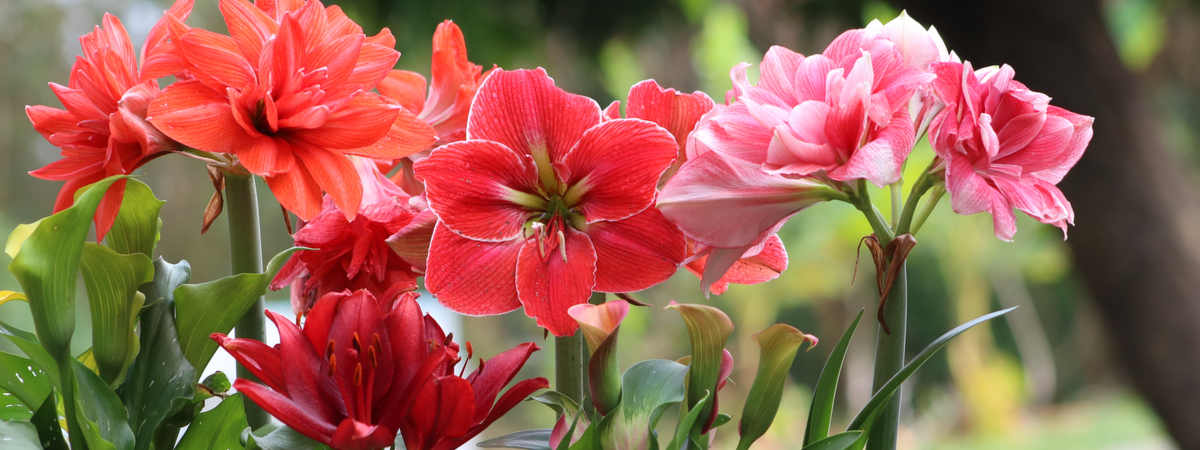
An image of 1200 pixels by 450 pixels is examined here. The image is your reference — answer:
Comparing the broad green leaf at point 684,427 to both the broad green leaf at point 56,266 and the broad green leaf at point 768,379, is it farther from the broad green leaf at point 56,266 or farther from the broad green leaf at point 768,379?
the broad green leaf at point 56,266

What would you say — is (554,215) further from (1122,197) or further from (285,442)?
(1122,197)

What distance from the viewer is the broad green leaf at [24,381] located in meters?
0.25

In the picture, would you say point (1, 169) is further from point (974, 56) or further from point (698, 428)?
point (698, 428)

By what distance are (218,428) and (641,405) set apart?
0.42 feet

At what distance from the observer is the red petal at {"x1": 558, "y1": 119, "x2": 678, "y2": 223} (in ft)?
0.81

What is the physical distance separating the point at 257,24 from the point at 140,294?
0.09m

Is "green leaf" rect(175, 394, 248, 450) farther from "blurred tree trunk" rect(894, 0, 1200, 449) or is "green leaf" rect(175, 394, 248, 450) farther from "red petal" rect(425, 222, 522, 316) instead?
"blurred tree trunk" rect(894, 0, 1200, 449)

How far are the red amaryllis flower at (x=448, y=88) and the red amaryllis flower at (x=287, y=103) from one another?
0.16ft

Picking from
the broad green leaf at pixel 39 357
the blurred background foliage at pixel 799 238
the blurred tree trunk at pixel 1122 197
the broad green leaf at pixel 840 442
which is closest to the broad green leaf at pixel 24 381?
the broad green leaf at pixel 39 357

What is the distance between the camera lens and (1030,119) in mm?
247

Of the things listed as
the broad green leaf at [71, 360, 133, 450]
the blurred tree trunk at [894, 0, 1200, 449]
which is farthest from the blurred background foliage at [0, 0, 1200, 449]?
the broad green leaf at [71, 360, 133, 450]

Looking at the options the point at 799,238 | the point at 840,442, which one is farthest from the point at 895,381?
the point at 799,238

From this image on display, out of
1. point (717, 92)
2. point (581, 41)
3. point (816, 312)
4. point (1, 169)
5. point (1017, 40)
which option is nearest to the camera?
point (1017, 40)

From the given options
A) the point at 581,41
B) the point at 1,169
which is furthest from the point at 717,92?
the point at 1,169
